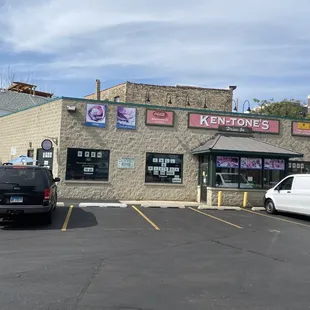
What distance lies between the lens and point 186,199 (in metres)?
21.0

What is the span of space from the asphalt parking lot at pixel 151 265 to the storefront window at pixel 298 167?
10.2m

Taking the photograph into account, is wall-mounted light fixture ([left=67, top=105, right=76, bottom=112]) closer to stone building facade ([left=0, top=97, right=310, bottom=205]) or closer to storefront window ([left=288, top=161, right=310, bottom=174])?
stone building facade ([left=0, top=97, right=310, bottom=205])

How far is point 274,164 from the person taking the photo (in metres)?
20.5

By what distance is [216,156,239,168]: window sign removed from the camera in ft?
64.4

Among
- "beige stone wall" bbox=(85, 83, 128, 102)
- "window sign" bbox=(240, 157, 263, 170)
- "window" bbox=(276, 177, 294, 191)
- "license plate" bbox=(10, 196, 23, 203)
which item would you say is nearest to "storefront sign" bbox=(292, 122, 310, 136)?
"window sign" bbox=(240, 157, 263, 170)

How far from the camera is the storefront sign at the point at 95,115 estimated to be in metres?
19.9

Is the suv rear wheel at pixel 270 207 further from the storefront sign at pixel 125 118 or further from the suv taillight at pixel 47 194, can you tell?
the suv taillight at pixel 47 194

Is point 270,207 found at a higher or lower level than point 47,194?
lower

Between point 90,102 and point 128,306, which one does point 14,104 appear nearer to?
point 90,102

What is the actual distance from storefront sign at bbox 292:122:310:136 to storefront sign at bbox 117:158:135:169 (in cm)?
949

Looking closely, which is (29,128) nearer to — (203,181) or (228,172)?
(203,181)

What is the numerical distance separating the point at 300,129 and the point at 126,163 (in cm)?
1032

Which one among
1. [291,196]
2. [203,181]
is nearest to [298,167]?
[203,181]

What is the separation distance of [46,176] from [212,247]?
18.5ft
